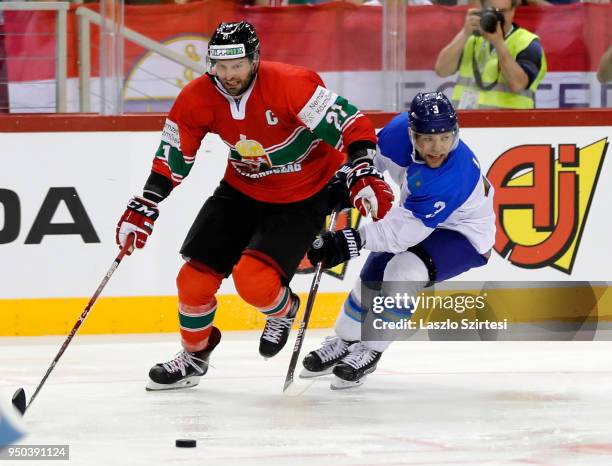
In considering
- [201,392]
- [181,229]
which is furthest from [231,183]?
[181,229]

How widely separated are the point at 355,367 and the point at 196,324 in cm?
57

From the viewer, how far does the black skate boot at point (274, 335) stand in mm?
4742

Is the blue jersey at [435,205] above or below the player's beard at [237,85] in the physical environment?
below

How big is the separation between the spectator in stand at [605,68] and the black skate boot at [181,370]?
267 centimetres

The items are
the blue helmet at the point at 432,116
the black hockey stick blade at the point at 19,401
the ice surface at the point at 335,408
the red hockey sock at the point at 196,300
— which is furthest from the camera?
the red hockey sock at the point at 196,300

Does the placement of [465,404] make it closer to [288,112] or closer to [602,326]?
[288,112]

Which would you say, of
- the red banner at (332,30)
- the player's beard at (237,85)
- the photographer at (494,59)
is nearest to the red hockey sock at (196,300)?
the player's beard at (237,85)

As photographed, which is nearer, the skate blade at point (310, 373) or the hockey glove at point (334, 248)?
the hockey glove at point (334, 248)

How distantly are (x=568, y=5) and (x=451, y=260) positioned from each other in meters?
2.26

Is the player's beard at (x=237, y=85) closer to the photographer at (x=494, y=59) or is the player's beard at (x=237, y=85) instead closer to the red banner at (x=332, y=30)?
the red banner at (x=332, y=30)

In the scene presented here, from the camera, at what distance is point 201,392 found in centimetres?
475

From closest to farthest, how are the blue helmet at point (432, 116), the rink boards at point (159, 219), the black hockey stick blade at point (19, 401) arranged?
the black hockey stick blade at point (19, 401) → the blue helmet at point (432, 116) → the rink boards at point (159, 219)

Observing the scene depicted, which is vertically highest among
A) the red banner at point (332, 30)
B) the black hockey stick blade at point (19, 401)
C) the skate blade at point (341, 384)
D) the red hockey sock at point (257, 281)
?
the red banner at point (332, 30)

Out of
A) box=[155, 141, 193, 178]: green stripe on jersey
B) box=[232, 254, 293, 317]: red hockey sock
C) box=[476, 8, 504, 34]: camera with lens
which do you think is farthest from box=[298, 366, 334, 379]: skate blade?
box=[476, 8, 504, 34]: camera with lens
